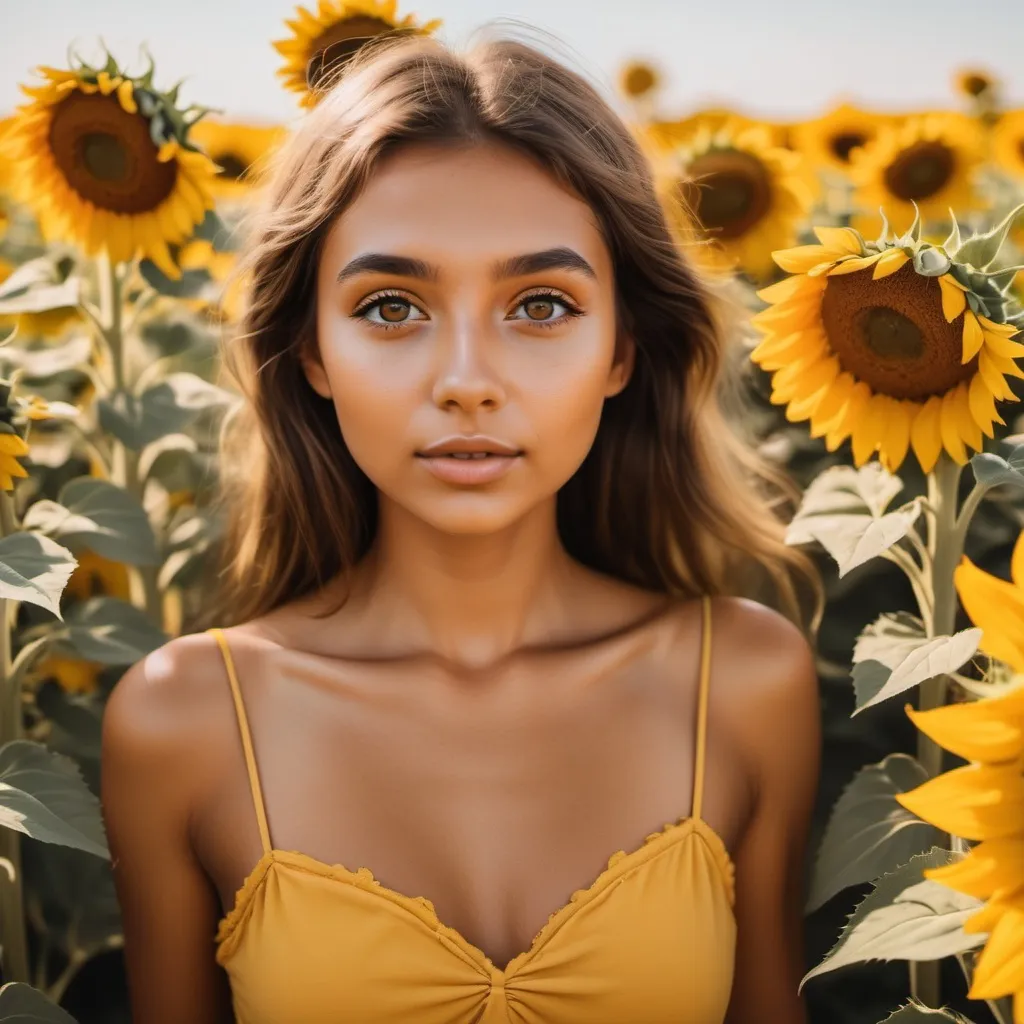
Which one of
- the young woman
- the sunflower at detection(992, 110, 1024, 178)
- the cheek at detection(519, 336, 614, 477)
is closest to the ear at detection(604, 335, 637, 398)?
the young woman

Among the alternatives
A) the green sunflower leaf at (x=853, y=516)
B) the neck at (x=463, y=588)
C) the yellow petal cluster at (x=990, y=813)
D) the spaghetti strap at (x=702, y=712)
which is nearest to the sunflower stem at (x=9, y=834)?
the neck at (x=463, y=588)

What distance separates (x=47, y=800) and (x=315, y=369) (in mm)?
567

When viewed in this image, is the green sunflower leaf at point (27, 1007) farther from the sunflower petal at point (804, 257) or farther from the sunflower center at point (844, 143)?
the sunflower center at point (844, 143)

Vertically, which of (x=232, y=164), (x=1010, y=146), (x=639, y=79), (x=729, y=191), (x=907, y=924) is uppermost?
(x=639, y=79)

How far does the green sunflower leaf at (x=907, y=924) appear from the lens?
1.15m

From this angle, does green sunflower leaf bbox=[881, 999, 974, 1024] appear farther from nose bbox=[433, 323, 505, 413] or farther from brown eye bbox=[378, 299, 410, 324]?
brown eye bbox=[378, 299, 410, 324]

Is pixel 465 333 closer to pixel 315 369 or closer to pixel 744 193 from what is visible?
pixel 315 369

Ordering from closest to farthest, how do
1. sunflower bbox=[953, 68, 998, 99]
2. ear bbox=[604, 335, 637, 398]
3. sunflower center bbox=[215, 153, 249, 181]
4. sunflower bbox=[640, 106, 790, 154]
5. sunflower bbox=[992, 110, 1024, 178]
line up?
ear bbox=[604, 335, 637, 398] → sunflower bbox=[640, 106, 790, 154] → sunflower center bbox=[215, 153, 249, 181] → sunflower bbox=[992, 110, 1024, 178] → sunflower bbox=[953, 68, 998, 99]

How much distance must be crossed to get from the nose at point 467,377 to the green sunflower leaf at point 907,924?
58 centimetres

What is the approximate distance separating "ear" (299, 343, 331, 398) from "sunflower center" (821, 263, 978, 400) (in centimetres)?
56

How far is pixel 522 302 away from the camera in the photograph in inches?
55.2

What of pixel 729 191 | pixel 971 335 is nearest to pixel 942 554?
pixel 971 335

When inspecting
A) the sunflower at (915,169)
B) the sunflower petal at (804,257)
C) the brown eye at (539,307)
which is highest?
the sunflower at (915,169)

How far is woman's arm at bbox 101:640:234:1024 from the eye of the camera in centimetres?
150
